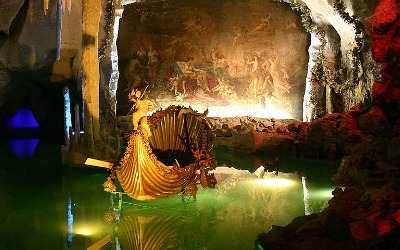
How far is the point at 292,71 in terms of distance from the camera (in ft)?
60.6

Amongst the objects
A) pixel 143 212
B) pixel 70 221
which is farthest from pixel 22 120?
pixel 143 212

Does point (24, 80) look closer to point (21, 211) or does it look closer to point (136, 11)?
point (136, 11)

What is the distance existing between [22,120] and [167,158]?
1632 centimetres

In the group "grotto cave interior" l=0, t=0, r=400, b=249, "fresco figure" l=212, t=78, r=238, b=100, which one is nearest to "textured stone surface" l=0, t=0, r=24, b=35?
"grotto cave interior" l=0, t=0, r=400, b=249

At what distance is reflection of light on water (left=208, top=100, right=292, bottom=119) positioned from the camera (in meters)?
18.4

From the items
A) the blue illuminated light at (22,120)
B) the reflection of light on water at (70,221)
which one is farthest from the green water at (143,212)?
the blue illuminated light at (22,120)

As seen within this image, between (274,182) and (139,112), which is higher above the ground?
(139,112)

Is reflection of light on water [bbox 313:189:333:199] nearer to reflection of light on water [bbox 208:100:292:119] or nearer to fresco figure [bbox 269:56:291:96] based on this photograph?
reflection of light on water [bbox 208:100:292:119]

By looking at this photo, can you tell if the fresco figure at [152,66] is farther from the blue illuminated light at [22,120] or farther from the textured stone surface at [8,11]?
the blue illuminated light at [22,120]

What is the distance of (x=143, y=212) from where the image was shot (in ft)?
21.8

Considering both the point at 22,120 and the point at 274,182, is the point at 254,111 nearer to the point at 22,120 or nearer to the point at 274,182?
the point at 274,182

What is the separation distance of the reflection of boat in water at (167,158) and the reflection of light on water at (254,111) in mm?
9843

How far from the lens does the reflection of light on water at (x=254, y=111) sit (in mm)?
18375

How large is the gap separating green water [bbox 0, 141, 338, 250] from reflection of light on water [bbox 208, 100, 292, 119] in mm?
8024
